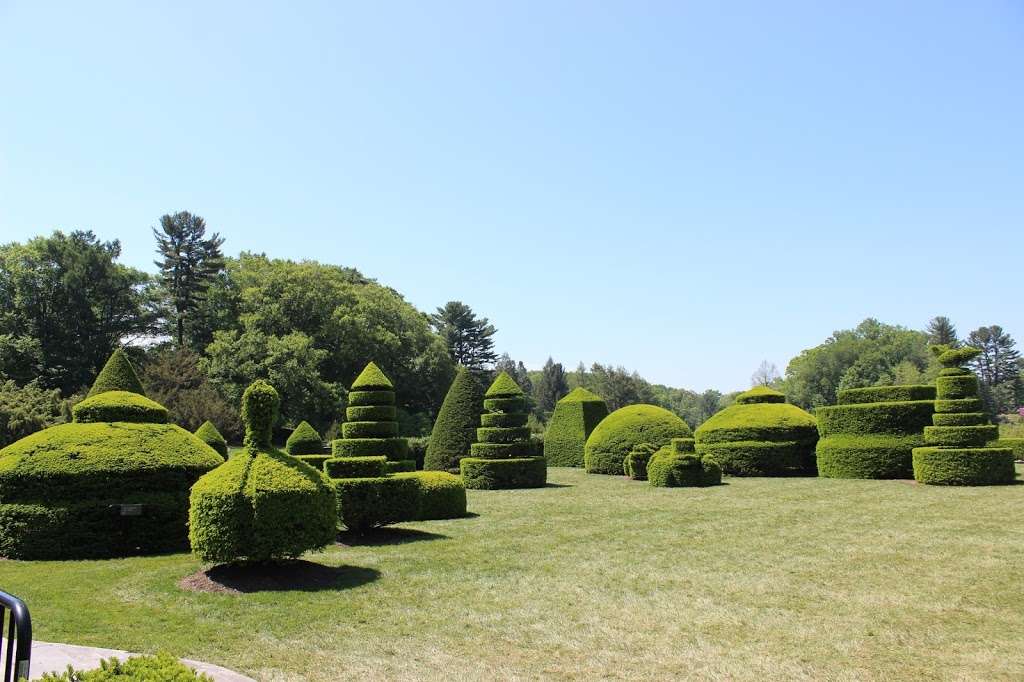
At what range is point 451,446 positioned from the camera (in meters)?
28.6

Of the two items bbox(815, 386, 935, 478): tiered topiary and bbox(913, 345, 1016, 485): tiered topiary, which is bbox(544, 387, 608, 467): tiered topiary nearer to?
bbox(815, 386, 935, 478): tiered topiary

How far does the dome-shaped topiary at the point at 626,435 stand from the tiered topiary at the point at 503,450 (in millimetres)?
4472

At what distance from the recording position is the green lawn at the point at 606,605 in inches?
263

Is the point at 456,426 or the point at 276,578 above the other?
the point at 456,426

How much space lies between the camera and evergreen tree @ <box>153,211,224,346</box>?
5120cm

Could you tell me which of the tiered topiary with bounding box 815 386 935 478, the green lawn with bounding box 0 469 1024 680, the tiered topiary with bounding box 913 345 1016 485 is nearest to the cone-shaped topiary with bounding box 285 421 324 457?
the green lawn with bounding box 0 469 1024 680

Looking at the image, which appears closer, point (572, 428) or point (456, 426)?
point (456, 426)

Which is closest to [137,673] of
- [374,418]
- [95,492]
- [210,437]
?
[95,492]

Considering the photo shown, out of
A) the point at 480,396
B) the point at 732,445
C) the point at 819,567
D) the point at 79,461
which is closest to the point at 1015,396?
the point at 732,445

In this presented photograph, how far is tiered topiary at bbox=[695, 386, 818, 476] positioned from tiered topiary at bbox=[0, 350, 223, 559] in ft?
68.9

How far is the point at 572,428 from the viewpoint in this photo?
36.5 meters

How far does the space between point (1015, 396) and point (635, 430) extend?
7363cm

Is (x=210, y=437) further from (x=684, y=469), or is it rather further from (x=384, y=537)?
(x=684, y=469)

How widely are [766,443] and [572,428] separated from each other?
1091 cm
